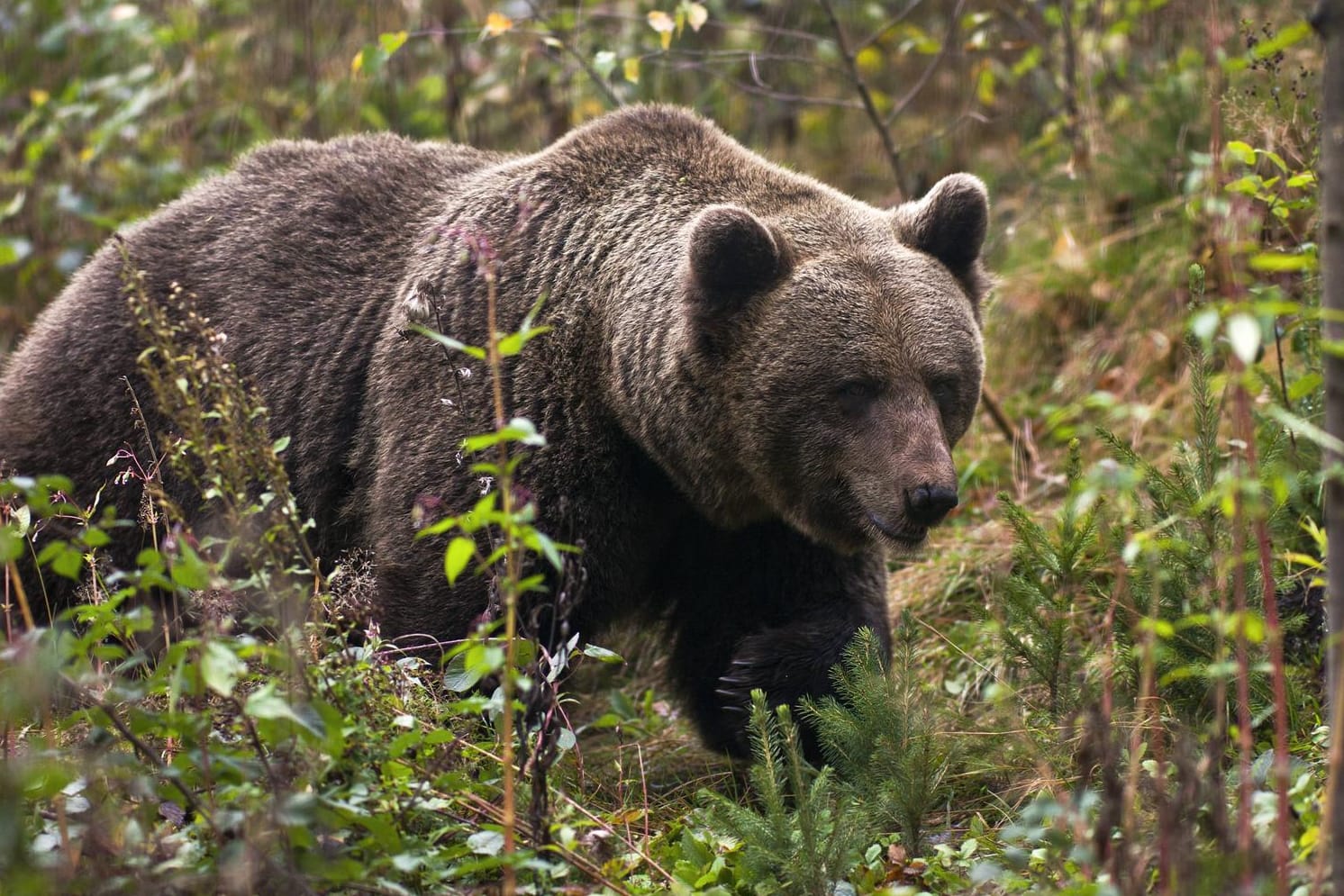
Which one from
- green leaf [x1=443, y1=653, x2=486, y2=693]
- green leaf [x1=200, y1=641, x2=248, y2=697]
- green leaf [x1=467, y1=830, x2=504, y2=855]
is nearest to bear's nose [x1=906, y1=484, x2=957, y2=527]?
green leaf [x1=443, y1=653, x2=486, y2=693]

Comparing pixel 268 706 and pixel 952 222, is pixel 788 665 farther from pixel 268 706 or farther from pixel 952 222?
pixel 268 706

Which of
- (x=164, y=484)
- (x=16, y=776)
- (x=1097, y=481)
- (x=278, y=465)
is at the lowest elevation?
(x=164, y=484)

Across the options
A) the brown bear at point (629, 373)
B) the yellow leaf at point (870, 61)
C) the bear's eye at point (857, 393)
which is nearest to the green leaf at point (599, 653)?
the brown bear at point (629, 373)

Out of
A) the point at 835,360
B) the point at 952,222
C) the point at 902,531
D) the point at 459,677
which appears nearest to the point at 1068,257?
the point at 952,222

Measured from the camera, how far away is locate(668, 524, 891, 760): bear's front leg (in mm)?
5055

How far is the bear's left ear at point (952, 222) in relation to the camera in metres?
4.96

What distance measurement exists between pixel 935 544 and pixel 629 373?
2.32 metres

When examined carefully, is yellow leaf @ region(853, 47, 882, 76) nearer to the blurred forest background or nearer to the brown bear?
the blurred forest background

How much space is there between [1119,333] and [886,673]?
3616 mm

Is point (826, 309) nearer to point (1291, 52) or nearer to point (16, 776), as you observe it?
point (16, 776)

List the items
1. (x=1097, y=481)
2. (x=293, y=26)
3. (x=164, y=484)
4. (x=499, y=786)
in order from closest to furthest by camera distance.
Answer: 1. (x=1097, y=481)
2. (x=499, y=786)
3. (x=164, y=484)
4. (x=293, y=26)

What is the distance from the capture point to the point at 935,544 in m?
6.60

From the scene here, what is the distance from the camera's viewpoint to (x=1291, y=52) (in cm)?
730

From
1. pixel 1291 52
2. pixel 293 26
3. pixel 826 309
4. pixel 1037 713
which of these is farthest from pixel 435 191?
pixel 293 26
